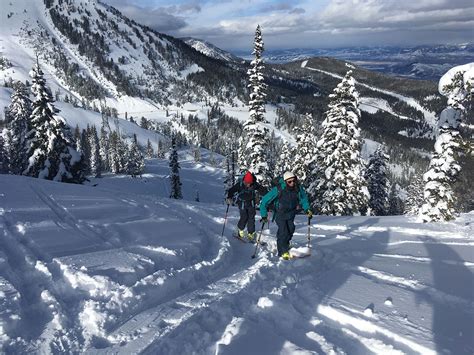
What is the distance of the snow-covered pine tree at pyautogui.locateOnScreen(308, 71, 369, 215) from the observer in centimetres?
2367

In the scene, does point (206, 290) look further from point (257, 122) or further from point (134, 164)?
point (134, 164)

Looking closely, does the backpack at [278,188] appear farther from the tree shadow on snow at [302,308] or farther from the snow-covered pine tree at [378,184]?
the snow-covered pine tree at [378,184]

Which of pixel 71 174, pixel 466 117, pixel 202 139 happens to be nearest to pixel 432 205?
pixel 466 117

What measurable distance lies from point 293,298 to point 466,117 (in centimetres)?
2069

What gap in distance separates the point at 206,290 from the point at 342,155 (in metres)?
19.0

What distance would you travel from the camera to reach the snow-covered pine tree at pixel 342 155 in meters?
23.7

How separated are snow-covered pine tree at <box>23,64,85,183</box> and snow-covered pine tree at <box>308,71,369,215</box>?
1915cm

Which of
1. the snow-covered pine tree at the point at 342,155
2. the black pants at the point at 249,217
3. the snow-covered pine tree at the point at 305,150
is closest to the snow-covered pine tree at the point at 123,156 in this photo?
the snow-covered pine tree at the point at 305,150

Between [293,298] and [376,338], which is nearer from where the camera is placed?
[376,338]

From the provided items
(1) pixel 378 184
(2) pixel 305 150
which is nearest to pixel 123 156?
(1) pixel 378 184

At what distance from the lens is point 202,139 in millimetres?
178625

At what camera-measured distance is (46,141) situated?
27.5 metres

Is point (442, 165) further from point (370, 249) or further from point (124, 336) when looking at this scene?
point (124, 336)

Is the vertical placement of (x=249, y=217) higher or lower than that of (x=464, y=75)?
lower
